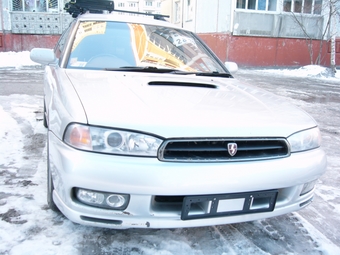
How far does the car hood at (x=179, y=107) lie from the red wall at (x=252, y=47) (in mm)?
14449

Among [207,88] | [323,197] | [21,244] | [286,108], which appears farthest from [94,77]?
[323,197]

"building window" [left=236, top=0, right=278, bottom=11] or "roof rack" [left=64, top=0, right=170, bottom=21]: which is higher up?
"building window" [left=236, top=0, right=278, bottom=11]

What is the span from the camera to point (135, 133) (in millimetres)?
1666

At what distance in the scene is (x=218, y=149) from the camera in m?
1.74

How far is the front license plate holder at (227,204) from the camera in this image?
1691 millimetres

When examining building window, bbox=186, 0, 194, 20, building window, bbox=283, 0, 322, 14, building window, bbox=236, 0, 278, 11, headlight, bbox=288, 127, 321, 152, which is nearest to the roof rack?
headlight, bbox=288, 127, 321, 152

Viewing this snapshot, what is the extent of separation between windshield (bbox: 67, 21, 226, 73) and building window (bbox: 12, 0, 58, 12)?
51.9 feet

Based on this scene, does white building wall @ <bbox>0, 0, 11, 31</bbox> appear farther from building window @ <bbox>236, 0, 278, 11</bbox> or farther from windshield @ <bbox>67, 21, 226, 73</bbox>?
windshield @ <bbox>67, 21, 226, 73</bbox>

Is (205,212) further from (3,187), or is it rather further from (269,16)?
(269,16)

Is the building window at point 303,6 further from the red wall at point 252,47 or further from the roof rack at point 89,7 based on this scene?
the roof rack at point 89,7

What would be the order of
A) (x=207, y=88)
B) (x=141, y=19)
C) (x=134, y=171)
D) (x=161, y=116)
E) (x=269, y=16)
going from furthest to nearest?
(x=269, y=16)
(x=141, y=19)
(x=207, y=88)
(x=161, y=116)
(x=134, y=171)

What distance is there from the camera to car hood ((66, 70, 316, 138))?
1678mm

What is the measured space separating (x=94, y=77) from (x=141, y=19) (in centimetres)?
130

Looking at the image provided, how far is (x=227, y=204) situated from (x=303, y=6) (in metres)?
17.5
